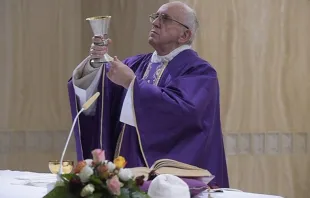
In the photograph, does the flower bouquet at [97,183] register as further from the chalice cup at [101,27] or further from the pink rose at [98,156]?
the chalice cup at [101,27]

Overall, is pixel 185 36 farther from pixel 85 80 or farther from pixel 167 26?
pixel 85 80

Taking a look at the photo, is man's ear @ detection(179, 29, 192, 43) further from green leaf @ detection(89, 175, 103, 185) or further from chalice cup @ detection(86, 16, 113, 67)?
green leaf @ detection(89, 175, 103, 185)

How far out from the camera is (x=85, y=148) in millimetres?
3984

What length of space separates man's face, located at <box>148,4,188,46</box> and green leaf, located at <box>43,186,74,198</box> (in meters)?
2.04

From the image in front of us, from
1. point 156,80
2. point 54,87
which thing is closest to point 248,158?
point 54,87

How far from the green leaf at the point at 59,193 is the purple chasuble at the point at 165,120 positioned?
1562 millimetres

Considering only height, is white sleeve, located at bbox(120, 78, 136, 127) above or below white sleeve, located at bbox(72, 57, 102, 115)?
below

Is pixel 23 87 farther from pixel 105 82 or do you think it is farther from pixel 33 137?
pixel 105 82

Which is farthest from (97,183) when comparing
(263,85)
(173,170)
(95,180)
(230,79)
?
(263,85)

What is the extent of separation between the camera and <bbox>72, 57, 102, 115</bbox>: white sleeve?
3.82 meters

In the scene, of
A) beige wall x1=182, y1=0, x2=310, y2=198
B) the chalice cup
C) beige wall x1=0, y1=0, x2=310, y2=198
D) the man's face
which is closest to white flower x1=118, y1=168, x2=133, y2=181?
the chalice cup

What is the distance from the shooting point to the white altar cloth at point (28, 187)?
292 centimetres

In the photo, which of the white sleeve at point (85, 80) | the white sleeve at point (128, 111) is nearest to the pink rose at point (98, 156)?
the white sleeve at point (128, 111)

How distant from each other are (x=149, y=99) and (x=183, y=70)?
1.36 ft
